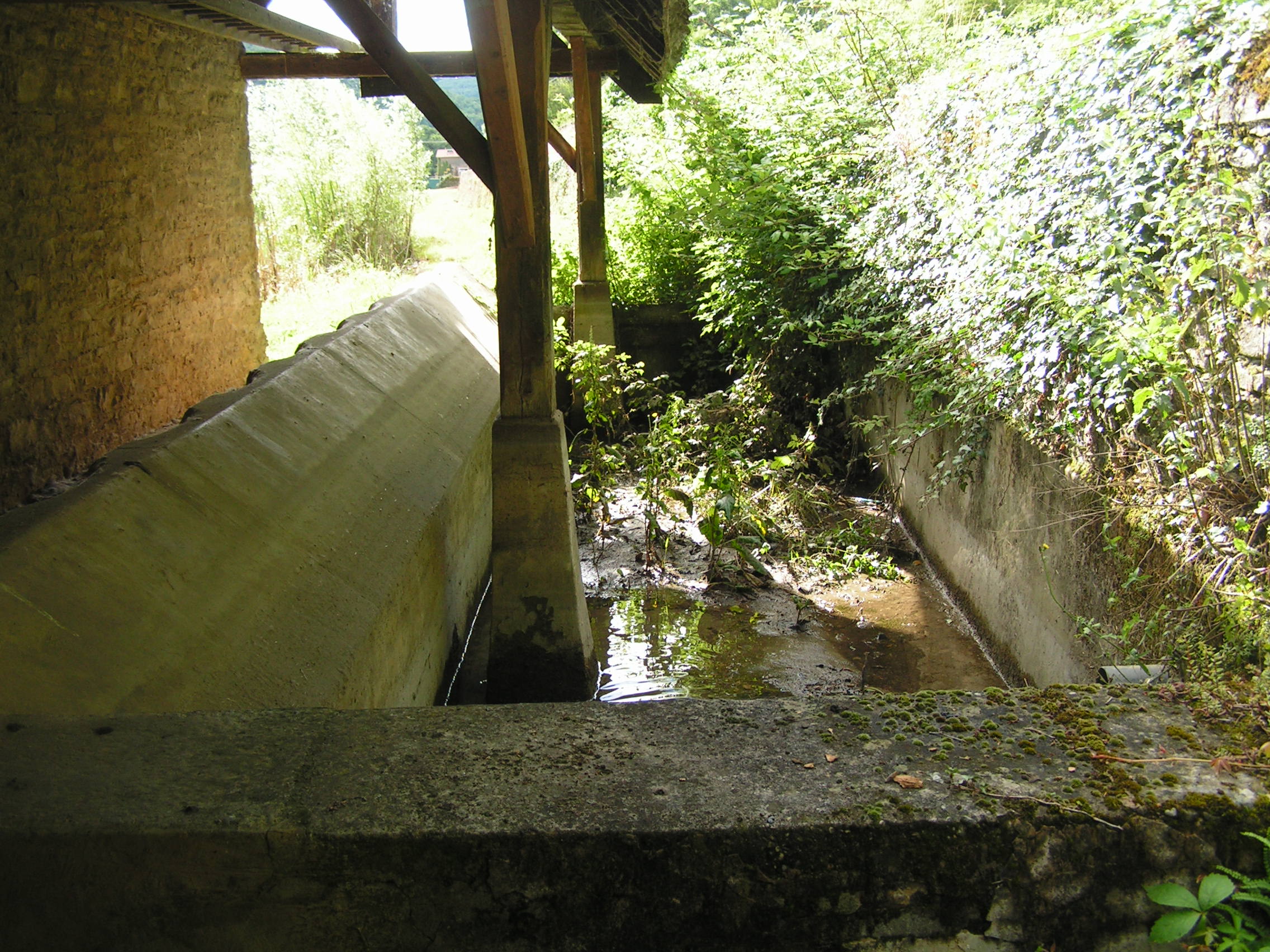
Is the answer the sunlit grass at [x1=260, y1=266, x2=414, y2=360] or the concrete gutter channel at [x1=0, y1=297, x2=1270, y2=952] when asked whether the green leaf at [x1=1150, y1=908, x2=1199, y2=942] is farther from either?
the sunlit grass at [x1=260, y1=266, x2=414, y2=360]

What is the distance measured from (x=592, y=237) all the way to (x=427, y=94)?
554 centimetres

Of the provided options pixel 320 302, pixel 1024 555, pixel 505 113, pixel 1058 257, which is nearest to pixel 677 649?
pixel 1024 555

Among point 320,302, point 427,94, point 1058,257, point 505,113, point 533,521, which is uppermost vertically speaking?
point 427,94

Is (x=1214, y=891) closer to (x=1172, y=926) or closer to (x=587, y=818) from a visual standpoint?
(x=1172, y=926)

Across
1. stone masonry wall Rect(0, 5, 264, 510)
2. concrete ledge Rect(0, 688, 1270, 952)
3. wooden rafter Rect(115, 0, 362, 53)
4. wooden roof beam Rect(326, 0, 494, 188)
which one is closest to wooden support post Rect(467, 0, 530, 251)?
wooden roof beam Rect(326, 0, 494, 188)

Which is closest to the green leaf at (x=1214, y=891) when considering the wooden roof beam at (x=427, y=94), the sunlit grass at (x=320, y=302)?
the wooden roof beam at (x=427, y=94)

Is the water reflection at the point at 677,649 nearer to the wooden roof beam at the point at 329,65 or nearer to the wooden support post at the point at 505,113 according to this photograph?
the wooden support post at the point at 505,113

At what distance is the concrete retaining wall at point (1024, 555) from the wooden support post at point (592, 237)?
432cm

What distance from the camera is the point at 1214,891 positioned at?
145 cm

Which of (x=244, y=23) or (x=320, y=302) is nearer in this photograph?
(x=244, y=23)

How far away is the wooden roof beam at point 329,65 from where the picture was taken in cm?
729

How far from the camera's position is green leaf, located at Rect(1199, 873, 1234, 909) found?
1.44m

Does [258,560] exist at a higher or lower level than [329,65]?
lower

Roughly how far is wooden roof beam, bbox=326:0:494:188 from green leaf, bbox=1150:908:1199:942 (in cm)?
327
